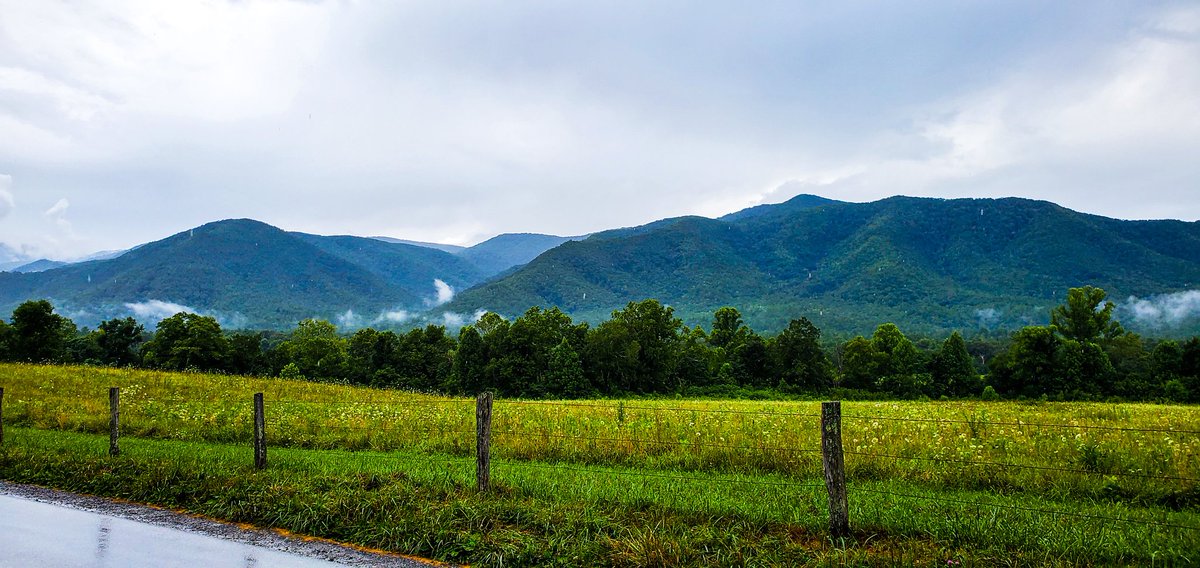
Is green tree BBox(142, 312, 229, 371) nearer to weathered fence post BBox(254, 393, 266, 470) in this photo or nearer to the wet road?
weathered fence post BBox(254, 393, 266, 470)

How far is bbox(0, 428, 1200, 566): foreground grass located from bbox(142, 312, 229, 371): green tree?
59.5 meters

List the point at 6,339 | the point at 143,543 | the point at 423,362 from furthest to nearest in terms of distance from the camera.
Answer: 1. the point at 423,362
2. the point at 6,339
3. the point at 143,543

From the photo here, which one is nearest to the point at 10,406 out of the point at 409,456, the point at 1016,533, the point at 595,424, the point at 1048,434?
the point at 409,456

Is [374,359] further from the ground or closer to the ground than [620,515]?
closer to the ground

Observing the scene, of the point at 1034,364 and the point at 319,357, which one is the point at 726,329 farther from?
the point at 319,357

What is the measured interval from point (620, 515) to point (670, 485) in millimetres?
2146

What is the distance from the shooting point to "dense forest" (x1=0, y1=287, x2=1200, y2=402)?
190ft

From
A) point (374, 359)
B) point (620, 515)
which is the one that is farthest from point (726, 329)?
point (620, 515)

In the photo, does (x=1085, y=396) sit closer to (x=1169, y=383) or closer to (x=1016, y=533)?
(x=1169, y=383)

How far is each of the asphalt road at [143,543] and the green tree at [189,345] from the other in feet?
205

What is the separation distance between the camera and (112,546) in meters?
7.58

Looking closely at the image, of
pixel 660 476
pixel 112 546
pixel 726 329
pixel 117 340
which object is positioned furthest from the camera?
pixel 726 329

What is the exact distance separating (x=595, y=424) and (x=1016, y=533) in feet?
39.7

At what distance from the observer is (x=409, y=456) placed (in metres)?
13.8
